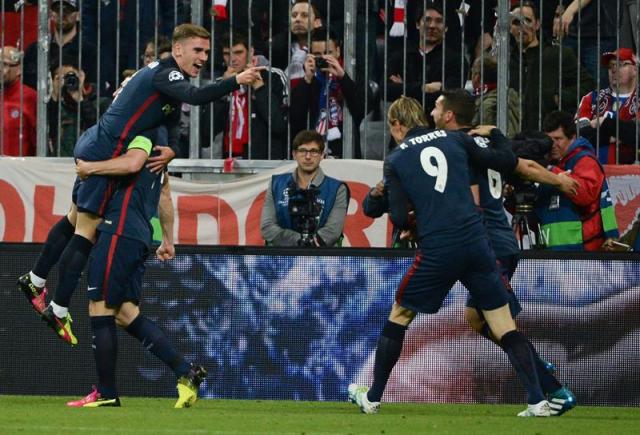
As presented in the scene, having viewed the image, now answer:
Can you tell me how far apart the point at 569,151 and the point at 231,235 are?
324 centimetres

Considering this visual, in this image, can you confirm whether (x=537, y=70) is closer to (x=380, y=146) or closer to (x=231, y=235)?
(x=380, y=146)

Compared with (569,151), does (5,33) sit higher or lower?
higher

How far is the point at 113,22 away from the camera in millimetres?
13859

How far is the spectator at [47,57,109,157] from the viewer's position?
13.9 m

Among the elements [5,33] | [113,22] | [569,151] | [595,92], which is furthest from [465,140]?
[5,33]

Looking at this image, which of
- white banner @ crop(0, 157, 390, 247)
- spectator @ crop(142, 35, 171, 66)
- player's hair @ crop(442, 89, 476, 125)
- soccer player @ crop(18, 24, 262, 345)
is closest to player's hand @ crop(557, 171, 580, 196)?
player's hair @ crop(442, 89, 476, 125)

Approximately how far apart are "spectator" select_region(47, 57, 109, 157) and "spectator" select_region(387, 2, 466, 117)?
2572mm

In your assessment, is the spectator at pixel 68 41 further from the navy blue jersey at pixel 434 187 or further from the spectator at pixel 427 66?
the navy blue jersey at pixel 434 187

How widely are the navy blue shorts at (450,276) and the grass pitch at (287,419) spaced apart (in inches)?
28.8

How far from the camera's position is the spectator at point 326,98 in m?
13.6

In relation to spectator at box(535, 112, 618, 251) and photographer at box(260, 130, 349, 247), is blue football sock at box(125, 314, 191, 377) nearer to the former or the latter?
photographer at box(260, 130, 349, 247)

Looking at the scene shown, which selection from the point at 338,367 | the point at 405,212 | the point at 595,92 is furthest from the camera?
the point at 595,92

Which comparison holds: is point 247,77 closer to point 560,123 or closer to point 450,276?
point 450,276

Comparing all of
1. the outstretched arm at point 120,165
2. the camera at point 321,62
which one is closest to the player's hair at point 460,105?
the outstretched arm at point 120,165
